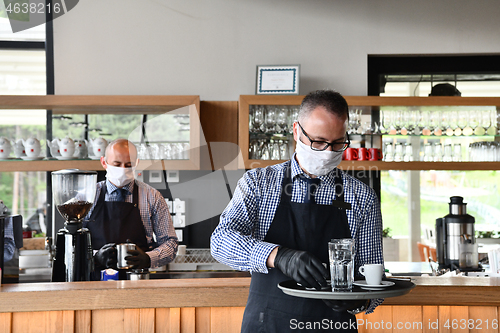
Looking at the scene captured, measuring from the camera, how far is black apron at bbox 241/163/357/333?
154 centimetres

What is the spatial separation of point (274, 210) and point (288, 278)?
227 mm

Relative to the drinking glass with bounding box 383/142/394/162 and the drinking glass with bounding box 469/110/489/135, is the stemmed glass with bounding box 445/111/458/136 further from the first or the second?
the drinking glass with bounding box 383/142/394/162

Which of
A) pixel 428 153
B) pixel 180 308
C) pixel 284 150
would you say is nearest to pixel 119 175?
pixel 180 308

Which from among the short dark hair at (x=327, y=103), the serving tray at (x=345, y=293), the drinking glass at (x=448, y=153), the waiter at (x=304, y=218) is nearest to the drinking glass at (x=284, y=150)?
the drinking glass at (x=448, y=153)

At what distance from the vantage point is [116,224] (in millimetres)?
2844

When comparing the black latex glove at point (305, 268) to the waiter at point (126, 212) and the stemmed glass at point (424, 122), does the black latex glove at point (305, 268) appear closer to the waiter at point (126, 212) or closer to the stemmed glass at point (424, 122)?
the waiter at point (126, 212)

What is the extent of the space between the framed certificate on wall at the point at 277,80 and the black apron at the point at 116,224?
1.50m

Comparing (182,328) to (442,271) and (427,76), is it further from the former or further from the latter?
(427,76)

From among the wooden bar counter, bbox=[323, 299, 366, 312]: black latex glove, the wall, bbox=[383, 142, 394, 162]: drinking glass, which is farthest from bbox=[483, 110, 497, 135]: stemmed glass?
bbox=[323, 299, 366, 312]: black latex glove

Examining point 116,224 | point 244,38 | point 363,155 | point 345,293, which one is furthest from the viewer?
point 244,38

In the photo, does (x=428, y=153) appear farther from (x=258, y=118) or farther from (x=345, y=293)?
(x=345, y=293)

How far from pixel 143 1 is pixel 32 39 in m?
1.07

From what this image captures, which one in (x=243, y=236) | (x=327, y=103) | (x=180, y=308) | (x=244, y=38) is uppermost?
(x=244, y=38)

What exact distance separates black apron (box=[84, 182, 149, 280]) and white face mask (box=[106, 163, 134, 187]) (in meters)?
0.13
